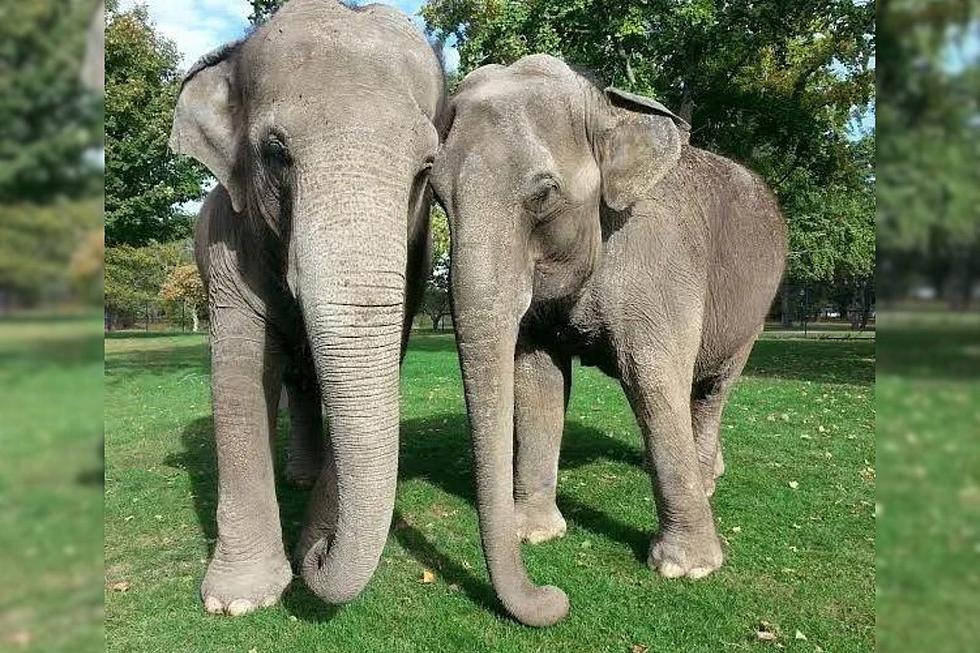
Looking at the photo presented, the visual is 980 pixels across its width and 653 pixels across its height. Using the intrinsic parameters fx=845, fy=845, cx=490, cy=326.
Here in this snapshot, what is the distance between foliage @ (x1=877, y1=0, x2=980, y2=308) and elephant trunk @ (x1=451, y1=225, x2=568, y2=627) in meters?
2.78

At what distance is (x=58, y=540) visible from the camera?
113cm

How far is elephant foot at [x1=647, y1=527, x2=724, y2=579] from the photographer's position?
4391mm

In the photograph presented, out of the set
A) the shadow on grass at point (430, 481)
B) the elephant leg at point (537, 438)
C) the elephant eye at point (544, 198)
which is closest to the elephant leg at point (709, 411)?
the shadow on grass at point (430, 481)

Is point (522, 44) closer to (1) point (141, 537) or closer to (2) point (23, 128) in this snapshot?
(1) point (141, 537)

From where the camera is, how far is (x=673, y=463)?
14.4 ft

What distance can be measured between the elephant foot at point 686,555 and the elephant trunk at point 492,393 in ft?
3.09

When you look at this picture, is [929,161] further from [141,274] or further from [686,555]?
[141,274]

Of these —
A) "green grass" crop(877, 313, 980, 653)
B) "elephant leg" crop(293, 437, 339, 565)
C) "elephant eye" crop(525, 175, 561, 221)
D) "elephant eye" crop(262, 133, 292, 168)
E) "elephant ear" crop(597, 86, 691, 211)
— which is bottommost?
"elephant leg" crop(293, 437, 339, 565)

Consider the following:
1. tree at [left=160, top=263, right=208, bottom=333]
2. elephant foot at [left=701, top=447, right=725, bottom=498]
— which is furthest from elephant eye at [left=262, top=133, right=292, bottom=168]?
tree at [left=160, top=263, right=208, bottom=333]

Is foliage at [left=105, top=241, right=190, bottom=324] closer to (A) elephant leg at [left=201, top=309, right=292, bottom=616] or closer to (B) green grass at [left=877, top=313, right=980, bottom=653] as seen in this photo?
(A) elephant leg at [left=201, top=309, right=292, bottom=616]

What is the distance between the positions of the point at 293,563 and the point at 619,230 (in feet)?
8.11

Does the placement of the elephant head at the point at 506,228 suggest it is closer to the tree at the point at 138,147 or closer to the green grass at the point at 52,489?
the green grass at the point at 52,489

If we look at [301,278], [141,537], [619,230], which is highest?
[619,230]

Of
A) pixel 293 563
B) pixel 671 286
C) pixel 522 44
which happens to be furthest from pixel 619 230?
pixel 522 44
